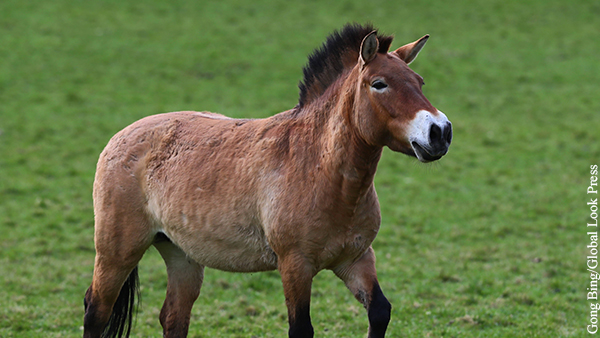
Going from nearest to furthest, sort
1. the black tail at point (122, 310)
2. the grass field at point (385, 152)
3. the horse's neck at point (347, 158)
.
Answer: the horse's neck at point (347, 158) < the black tail at point (122, 310) < the grass field at point (385, 152)

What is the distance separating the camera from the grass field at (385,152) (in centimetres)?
735

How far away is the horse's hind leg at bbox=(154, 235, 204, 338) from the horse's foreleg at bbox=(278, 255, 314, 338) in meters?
1.34

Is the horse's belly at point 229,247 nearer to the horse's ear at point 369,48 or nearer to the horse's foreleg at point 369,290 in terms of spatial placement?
the horse's foreleg at point 369,290

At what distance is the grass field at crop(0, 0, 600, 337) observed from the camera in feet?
24.1

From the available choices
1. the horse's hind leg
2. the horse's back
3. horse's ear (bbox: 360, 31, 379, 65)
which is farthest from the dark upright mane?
the horse's hind leg

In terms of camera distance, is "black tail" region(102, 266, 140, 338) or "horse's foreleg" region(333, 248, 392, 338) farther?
"black tail" region(102, 266, 140, 338)

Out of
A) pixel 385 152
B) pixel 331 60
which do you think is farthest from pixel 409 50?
pixel 385 152

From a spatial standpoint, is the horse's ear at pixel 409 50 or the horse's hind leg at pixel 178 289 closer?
the horse's ear at pixel 409 50

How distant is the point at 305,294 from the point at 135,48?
703 inches

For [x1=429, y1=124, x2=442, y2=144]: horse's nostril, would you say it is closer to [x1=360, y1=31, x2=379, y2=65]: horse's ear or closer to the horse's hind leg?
[x1=360, y1=31, x2=379, y2=65]: horse's ear

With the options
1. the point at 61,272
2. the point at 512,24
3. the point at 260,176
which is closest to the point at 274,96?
the point at 61,272

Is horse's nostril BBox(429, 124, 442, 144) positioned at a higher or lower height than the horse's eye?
lower

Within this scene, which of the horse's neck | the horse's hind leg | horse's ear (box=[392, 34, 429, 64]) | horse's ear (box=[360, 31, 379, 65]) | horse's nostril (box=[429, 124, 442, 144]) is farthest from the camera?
the horse's hind leg

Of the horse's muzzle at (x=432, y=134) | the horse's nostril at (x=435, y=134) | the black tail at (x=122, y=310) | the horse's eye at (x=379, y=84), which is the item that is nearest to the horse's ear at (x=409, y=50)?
the horse's eye at (x=379, y=84)
